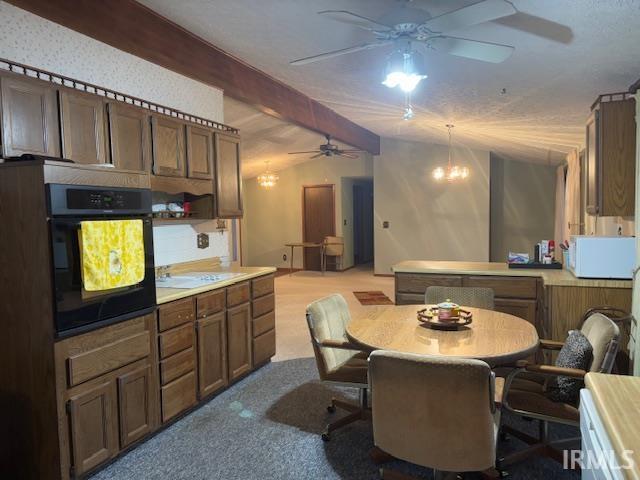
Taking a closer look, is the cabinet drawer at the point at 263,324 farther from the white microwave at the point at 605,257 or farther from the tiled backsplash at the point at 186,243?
the white microwave at the point at 605,257

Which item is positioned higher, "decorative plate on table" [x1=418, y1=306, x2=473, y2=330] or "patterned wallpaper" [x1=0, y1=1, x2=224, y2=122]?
"patterned wallpaper" [x1=0, y1=1, x2=224, y2=122]

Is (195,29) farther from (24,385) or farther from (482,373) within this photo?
(482,373)

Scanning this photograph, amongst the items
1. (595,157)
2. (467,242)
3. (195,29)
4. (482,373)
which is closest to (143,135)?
(195,29)

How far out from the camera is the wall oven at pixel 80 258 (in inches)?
82.1

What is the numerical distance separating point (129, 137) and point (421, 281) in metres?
2.56

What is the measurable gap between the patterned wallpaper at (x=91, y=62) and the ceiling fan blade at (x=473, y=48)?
2.04 meters

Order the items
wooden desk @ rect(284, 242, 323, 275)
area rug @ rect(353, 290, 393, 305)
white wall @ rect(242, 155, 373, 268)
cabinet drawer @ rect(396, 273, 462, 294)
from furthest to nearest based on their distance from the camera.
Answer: white wall @ rect(242, 155, 373, 268) → wooden desk @ rect(284, 242, 323, 275) → area rug @ rect(353, 290, 393, 305) → cabinet drawer @ rect(396, 273, 462, 294)

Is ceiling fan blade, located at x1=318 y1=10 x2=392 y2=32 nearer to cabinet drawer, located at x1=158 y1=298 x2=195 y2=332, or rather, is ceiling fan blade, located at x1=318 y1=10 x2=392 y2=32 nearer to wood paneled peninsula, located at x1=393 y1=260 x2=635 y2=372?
cabinet drawer, located at x1=158 y1=298 x2=195 y2=332

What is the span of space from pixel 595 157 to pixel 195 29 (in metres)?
3.02

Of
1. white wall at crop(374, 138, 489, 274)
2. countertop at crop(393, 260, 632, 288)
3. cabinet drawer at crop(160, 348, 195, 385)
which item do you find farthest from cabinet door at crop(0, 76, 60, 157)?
white wall at crop(374, 138, 489, 274)

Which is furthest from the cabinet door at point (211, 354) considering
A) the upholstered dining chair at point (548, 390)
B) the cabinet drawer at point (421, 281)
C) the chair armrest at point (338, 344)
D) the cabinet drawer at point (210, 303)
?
the upholstered dining chair at point (548, 390)

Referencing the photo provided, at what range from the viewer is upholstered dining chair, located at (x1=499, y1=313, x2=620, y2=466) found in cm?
200

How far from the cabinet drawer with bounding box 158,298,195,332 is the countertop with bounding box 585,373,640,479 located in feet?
7.21

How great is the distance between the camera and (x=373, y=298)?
6.79 metres
